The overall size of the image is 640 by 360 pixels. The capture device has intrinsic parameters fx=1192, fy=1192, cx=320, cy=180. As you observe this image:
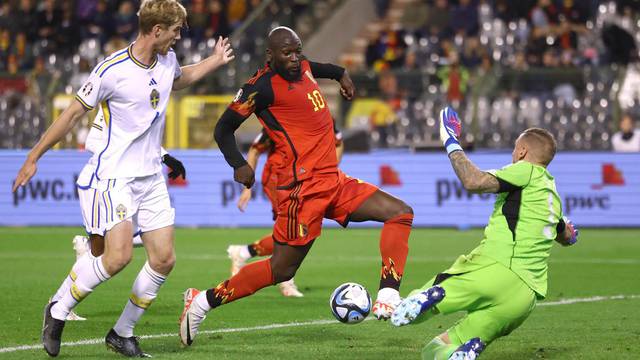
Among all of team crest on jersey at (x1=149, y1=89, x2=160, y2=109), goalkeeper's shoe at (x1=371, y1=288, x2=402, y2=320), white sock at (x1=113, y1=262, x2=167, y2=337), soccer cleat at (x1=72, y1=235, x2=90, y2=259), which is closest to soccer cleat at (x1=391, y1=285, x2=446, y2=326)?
goalkeeper's shoe at (x1=371, y1=288, x2=402, y2=320)

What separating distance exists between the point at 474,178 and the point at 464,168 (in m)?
0.09

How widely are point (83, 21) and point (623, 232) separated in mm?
15160

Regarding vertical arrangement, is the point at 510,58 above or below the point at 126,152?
below

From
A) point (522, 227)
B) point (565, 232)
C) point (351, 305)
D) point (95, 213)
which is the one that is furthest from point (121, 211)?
point (565, 232)

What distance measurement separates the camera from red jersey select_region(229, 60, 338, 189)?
8.15 metres

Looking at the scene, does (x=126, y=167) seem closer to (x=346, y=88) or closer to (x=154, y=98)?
(x=154, y=98)

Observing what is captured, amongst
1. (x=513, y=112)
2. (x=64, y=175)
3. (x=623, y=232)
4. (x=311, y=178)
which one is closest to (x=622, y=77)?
(x=513, y=112)

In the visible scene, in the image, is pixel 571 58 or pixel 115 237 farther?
pixel 571 58

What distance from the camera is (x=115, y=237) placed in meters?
7.56

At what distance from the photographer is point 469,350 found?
6.81 metres

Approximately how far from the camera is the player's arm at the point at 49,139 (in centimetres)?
732

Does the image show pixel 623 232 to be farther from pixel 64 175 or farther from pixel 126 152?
pixel 126 152

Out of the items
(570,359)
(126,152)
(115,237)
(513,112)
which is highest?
(126,152)

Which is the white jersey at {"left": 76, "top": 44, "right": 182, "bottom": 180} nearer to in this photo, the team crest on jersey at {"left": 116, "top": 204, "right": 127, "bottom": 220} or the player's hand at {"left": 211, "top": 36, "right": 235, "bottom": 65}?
the team crest on jersey at {"left": 116, "top": 204, "right": 127, "bottom": 220}
